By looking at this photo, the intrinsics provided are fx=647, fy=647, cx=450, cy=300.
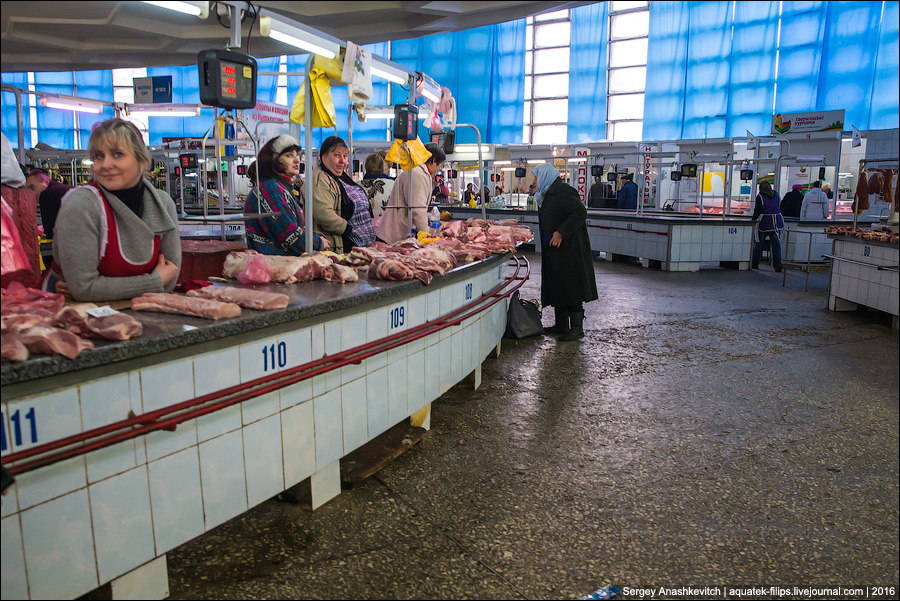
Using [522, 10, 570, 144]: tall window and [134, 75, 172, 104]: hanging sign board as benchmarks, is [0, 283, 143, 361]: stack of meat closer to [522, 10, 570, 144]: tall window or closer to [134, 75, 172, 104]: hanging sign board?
[134, 75, 172, 104]: hanging sign board

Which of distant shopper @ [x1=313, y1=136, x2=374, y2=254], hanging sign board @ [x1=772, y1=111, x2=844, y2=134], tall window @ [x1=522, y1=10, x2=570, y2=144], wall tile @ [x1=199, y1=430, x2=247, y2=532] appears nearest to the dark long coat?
distant shopper @ [x1=313, y1=136, x2=374, y2=254]

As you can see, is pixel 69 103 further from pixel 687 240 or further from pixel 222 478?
pixel 687 240

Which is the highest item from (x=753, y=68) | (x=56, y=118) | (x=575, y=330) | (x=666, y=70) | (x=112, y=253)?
(x=666, y=70)

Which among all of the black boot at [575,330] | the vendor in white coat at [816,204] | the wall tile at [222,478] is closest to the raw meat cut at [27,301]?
the wall tile at [222,478]

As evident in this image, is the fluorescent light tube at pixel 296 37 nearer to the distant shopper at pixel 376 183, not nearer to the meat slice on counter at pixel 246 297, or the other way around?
the meat slice on counter at pixel 246 297

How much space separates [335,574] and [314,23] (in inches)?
171

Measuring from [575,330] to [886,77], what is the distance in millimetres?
14491

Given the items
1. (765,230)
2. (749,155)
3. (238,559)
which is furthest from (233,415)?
(749,155)

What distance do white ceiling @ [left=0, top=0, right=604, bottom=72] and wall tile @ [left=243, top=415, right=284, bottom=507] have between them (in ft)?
10.4

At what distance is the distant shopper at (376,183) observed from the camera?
23.3ft

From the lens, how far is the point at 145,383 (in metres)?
2.18

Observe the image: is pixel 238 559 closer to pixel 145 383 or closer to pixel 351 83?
pixel 145 383

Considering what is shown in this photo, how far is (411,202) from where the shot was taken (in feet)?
18.2

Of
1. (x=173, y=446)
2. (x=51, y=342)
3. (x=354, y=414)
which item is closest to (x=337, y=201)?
(x=354, y=414)
